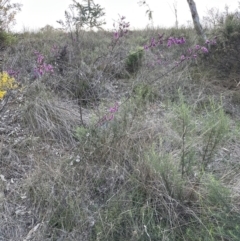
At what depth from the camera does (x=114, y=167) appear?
10.2 ft

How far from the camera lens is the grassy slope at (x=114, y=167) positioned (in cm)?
258

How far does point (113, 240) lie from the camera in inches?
100

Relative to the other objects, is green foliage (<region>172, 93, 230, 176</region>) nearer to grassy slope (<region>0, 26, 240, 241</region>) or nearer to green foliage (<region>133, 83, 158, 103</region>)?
grassy slope (<region>0, 26, 240, 241</region>)

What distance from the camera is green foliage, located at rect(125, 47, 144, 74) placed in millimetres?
5422

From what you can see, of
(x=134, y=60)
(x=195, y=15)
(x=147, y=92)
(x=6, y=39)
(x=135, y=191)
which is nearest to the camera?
(x=135, y=191)

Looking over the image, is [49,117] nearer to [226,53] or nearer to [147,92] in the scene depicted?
[147,92]

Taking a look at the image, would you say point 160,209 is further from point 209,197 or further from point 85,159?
point 85,159

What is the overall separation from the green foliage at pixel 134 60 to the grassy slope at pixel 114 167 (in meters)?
0.82

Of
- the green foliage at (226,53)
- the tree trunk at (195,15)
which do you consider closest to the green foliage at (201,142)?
the green foliage at (226,53)

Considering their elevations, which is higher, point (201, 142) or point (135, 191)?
point (201, 142)

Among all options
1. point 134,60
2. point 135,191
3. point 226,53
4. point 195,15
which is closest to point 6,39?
point 134,60

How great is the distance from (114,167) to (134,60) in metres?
2.77

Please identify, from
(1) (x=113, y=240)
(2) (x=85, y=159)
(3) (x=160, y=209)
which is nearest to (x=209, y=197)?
(3) (x=160, y=209)

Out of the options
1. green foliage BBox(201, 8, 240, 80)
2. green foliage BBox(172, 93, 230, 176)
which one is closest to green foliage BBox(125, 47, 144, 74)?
green foliage BBox(201, 8, 240, 80)
